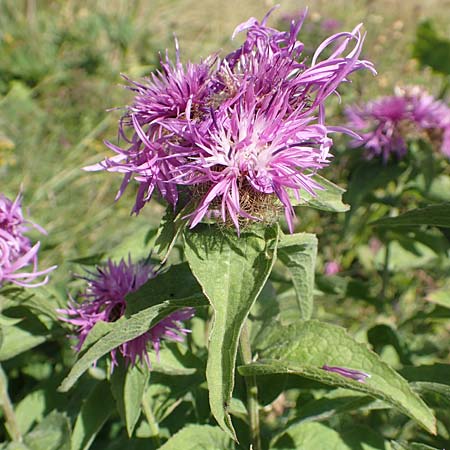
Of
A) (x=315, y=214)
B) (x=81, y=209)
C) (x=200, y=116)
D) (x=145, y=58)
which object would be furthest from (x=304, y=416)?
(x=145, y=58)

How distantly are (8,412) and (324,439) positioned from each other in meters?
0.97

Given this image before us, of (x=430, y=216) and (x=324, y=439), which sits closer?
(x=430, y=216)

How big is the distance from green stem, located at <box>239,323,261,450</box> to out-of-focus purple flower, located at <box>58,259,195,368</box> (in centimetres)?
21

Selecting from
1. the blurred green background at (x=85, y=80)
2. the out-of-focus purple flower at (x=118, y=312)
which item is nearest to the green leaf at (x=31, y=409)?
the out-of-focus purple flower at (x=118, y=312)

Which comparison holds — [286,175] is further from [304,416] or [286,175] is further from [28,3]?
[28,3]

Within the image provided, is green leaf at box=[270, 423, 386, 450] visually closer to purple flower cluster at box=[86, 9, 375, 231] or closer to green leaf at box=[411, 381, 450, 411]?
green leaf at box=[411, 381, 450, 411]

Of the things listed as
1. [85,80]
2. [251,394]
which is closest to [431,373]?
[251,394]

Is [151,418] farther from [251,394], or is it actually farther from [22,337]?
[22,337]

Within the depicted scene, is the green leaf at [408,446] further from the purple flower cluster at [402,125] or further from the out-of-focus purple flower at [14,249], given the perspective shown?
the purple flower cluster at [402,125]

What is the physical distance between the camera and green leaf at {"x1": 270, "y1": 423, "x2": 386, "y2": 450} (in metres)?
1.65

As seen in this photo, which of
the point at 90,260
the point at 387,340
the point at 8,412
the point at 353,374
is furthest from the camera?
the point at 387,340

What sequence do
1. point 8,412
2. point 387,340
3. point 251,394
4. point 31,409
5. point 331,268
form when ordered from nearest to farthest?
point 251,394 → point 8,412 → point 31,409 → point 387,340 → point 331,268

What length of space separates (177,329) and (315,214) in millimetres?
2063

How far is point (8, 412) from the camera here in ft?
5.93
